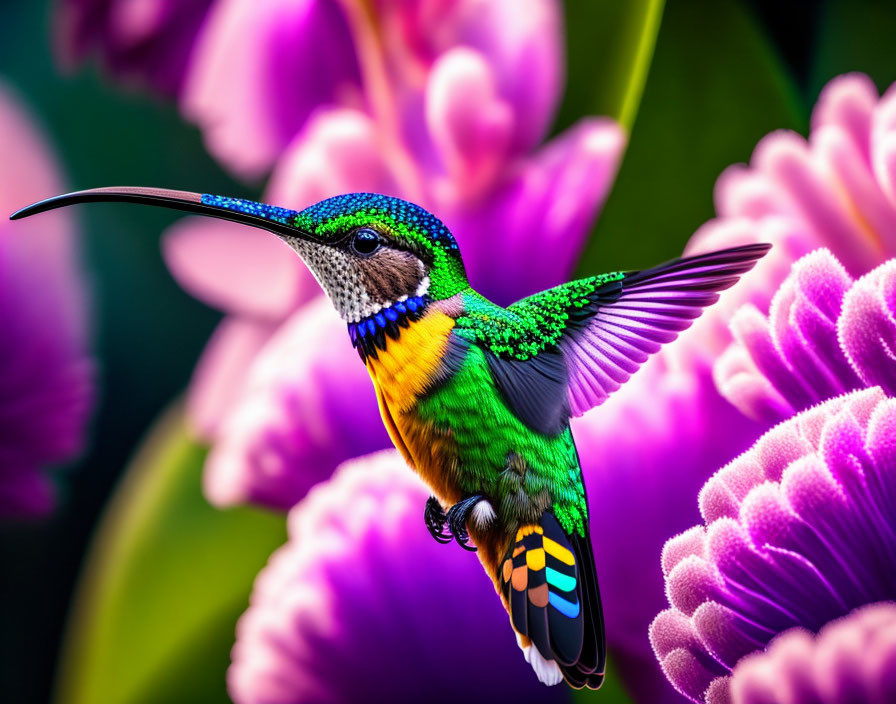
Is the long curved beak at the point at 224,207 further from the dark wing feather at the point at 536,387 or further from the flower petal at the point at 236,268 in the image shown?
the flower petal at the point at 236,268

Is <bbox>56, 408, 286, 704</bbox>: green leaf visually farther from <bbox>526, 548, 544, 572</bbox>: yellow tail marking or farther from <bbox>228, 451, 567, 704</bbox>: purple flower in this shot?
<bbox>526, 548, 544, 572</bbox>: yellow tail marking

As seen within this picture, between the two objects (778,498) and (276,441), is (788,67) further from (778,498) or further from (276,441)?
(276,441)

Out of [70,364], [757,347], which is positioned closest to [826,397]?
[757,347]

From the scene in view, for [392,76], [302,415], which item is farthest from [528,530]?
[392,76]

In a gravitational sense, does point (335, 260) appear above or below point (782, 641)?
above

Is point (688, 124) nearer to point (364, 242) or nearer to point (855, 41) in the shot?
point (855, 41)

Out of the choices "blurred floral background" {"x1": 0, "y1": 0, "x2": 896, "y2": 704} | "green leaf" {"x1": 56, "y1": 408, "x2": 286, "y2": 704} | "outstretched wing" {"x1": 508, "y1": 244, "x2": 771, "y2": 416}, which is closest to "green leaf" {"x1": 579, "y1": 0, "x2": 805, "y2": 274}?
"blurred floral background" {"x1": 0, "y1": 0, "x2": 896, "y2": 704}

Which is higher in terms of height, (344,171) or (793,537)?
(344,171)
